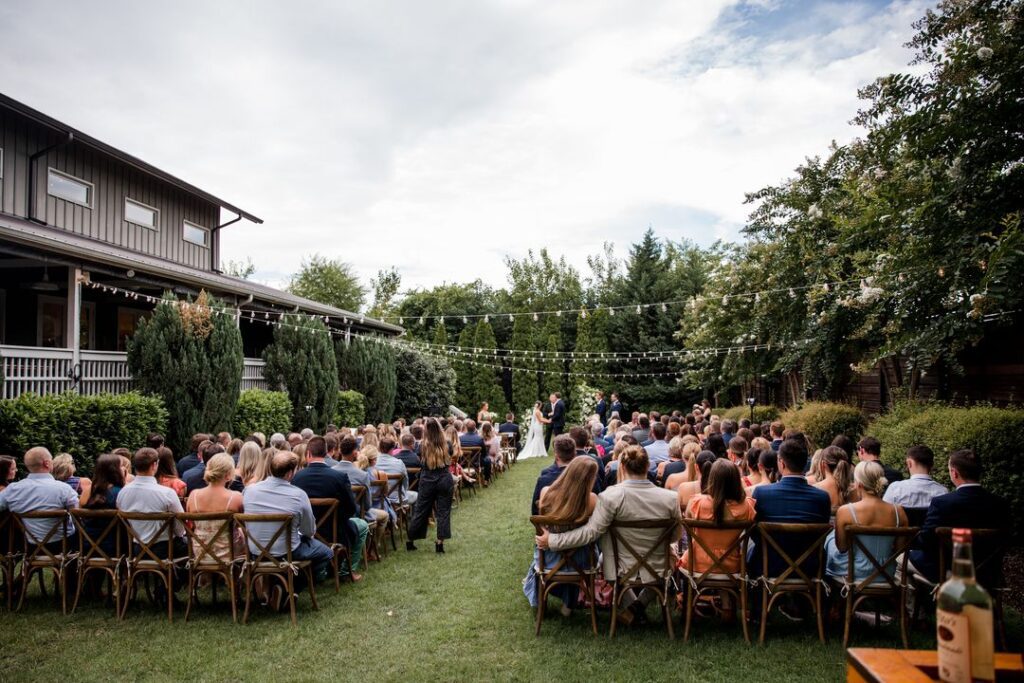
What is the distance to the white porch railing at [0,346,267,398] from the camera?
376 inches

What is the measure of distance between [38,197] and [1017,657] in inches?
627

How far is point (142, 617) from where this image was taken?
5.45 m

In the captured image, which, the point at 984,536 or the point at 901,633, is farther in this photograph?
the point at 901,633

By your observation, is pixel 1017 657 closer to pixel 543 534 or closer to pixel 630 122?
pixel 543 534

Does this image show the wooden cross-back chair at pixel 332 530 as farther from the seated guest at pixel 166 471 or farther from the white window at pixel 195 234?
the white window at pixel 195 234

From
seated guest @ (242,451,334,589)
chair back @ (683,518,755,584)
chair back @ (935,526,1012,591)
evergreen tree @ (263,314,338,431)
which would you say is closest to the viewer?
chair back @ (935,526,1012,591)

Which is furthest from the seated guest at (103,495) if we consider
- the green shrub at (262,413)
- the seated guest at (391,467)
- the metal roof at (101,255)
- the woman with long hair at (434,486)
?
the green shrub at (262,413)

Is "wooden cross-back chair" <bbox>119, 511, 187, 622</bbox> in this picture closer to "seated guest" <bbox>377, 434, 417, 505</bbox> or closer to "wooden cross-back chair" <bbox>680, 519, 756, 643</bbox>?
"seated guest" <bbox>377, 434, 417, 505</bbox>

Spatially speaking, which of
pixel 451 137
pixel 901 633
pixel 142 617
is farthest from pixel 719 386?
pixel 142 617

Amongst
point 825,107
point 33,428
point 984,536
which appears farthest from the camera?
point 825,107

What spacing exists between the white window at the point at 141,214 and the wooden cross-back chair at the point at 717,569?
15.4m

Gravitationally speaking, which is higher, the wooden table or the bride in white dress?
the wooden table

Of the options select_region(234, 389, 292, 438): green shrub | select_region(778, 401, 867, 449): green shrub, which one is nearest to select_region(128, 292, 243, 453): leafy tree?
select_region(234, 389, 292, 438): green shrub

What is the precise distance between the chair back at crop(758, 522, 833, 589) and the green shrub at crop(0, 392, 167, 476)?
8.27 meters
